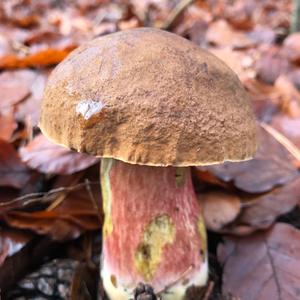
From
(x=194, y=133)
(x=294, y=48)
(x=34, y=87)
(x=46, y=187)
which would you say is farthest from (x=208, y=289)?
(x=294, y=48)

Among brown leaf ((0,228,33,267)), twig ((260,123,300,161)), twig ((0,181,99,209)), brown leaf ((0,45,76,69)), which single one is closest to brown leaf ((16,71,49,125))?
brown leaf ((0,45,76,69))

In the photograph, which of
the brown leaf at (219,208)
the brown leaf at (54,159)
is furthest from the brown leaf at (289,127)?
the brown leaf at (54,159)

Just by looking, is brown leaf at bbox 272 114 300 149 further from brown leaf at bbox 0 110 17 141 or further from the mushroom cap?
brown leaf at bbox 0 110 17 141

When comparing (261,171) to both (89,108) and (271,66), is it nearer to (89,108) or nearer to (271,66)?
(89,108)

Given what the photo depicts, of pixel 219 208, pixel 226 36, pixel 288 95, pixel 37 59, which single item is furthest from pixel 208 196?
pixel 226 36

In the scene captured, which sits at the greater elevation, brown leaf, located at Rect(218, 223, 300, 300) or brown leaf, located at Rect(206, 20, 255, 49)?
brown leaf, located at Rect(218, 223, 300, 300)

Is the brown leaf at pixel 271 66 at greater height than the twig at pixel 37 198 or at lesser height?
lesser

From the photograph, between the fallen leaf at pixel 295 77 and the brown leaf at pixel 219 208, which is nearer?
the brown leaf at pixel 219 208

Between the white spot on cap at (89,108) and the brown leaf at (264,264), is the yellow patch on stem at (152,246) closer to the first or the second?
the brown leaf at (264,264)
